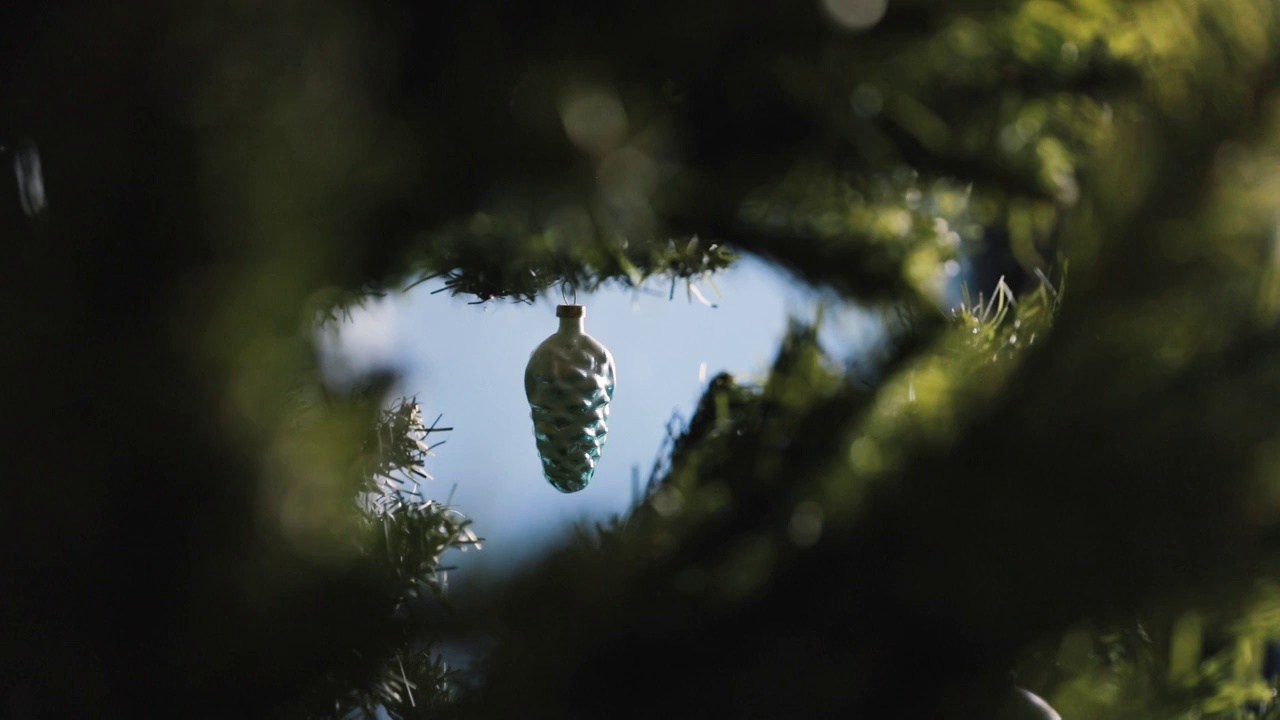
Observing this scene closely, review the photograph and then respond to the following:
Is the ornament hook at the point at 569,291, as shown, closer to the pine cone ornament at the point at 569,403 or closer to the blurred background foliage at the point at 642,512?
the pine cone ornament at the point at 569,403

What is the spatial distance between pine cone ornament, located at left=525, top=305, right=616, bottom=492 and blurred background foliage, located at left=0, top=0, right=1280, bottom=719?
29 cm

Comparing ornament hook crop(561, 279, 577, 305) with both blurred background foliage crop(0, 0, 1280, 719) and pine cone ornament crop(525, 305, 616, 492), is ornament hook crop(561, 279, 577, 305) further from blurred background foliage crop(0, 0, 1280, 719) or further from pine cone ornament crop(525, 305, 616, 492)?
blurred background foliage crop(0, 0, 1280, 719)

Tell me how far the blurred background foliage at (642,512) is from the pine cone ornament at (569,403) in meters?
0.29

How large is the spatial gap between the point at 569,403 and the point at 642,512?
290 mm

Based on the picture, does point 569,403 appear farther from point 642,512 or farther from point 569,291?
point 642,512

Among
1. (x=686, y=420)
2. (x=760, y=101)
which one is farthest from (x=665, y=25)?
(x=686, y=420)

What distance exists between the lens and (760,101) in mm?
163

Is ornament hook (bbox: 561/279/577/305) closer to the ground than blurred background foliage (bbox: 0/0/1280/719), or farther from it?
farther from it

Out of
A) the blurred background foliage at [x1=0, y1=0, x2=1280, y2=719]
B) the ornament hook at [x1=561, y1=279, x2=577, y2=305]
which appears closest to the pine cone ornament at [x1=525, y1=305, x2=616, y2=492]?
the ornament hook at [x1=561, y1=279, x2=577, y2=305]

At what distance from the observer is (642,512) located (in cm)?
16

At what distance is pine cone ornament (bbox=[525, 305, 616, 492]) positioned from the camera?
0.45m

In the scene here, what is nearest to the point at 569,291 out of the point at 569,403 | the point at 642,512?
the point at 569,403

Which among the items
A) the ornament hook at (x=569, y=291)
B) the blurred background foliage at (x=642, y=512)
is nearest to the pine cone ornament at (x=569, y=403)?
the ornament hook at (x=569, y=291)

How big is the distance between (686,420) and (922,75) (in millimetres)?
122
